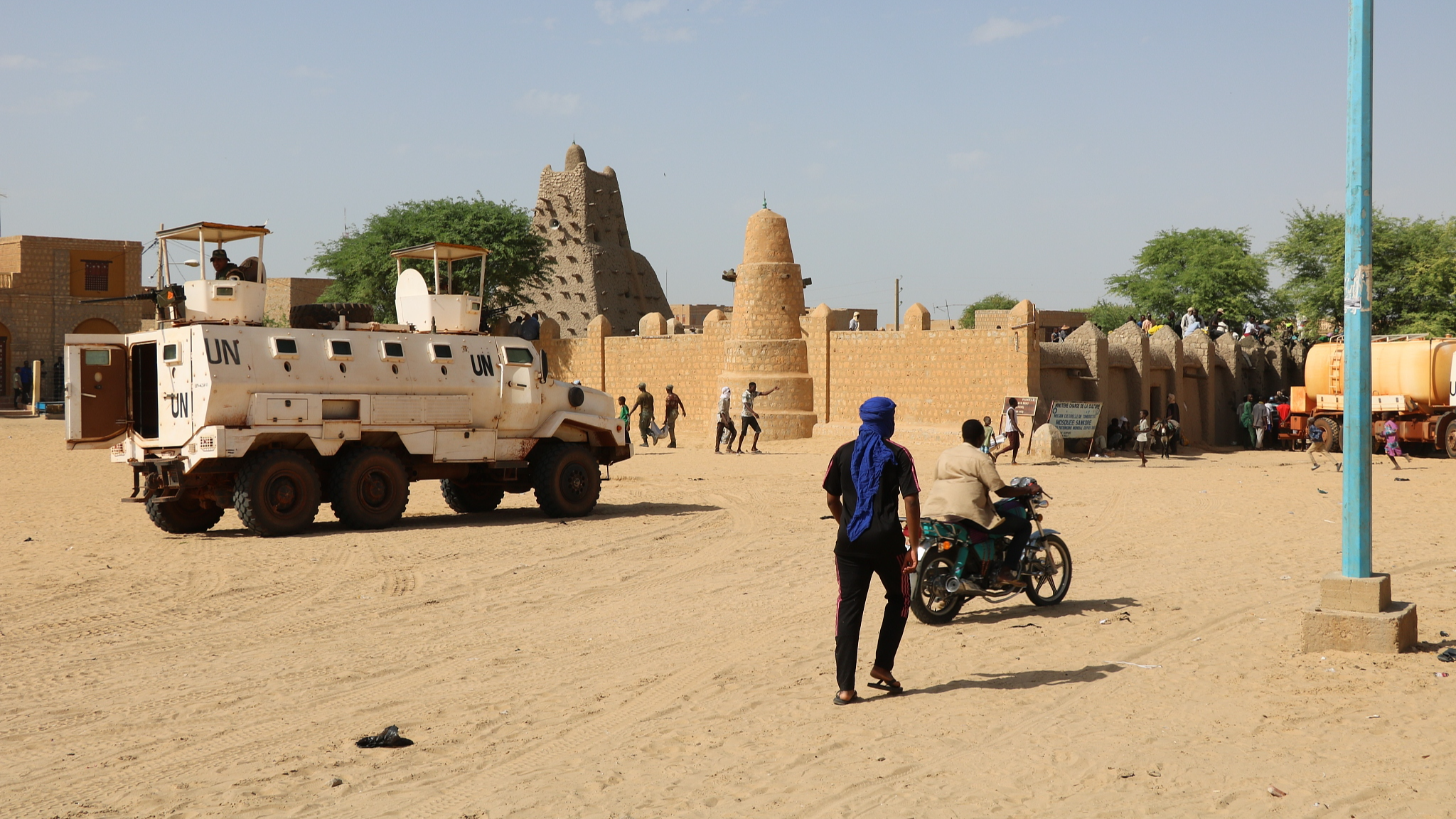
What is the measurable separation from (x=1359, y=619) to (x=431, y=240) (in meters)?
40.4

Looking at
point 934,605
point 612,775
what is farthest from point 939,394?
point 612,775

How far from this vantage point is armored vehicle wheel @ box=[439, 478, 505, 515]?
1608 centimetres

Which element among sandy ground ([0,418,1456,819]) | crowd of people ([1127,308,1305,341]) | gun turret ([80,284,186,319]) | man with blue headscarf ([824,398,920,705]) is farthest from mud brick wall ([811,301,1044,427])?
man with blue headscarf ([824,398,920,705])

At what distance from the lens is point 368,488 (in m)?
14.1

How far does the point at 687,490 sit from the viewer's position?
18.6 meters

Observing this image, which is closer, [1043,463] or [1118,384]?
[1043,463]

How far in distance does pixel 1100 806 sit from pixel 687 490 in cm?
1393

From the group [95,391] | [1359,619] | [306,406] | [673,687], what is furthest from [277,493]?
[1359,619]

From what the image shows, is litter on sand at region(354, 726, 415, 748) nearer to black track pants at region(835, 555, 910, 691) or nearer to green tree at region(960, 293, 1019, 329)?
black track pants at region(835, 555, 910, 691)

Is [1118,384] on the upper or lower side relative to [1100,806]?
upper

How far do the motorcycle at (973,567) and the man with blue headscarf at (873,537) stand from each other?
1531 mm

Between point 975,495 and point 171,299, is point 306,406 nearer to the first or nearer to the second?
point 171,299

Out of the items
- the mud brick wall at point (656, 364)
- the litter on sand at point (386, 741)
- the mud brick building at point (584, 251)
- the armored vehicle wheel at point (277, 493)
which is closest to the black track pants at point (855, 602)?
the litter on sand at point (386, 741)

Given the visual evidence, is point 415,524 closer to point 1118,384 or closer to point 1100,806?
point 1100,806
